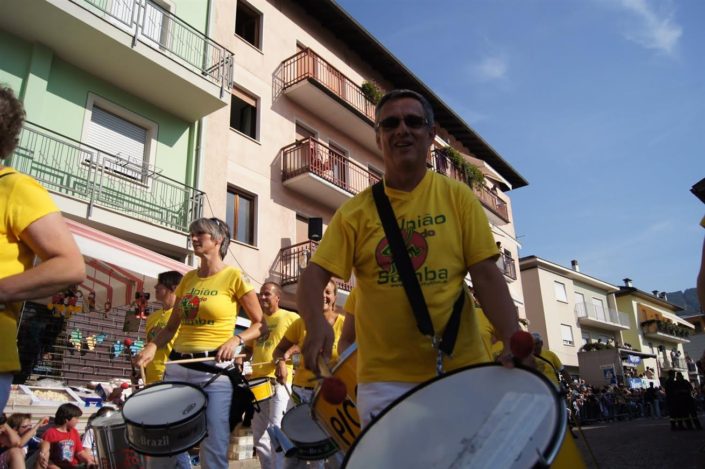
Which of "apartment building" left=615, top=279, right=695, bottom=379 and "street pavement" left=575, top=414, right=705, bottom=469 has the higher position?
"apartment building" left=615, top=279, right=695, bottom=379

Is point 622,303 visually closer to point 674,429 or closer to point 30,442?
point 674,429

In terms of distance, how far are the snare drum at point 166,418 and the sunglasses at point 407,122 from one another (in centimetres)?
232

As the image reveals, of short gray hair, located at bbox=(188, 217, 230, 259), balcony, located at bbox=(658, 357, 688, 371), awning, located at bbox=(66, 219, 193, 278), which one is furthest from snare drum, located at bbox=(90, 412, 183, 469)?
balcony, located at bbox=(658, 357, 688, 371)

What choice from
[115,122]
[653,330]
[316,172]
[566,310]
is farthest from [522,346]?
[653,330]

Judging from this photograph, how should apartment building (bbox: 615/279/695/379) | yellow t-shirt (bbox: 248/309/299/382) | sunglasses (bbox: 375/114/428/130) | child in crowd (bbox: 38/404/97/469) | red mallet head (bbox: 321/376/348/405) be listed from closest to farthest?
red mallet head (bbox: 321/376/348/405) < sunglasses (bbox: 375/114/428/130) < child in crowd (bbox: 38/404/97/469) < yellow t-shirt (bbox: 248/309/299/382) < apartment building (bbox: 615/279/695/379)

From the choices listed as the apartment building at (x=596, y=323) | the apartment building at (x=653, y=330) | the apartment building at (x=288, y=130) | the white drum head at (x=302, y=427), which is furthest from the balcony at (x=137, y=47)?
the apartment building at (x=653, y=330)

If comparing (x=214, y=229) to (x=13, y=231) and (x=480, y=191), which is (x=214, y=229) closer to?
(x=13, y=231)

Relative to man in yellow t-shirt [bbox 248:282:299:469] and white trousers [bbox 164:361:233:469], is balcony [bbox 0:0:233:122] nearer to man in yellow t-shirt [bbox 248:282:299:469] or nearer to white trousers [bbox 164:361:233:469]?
man in yellow t-shirt [bbox 248:282:299:469]

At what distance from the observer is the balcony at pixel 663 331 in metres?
49.2

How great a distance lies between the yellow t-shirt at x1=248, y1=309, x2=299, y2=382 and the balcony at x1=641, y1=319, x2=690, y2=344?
50.1m

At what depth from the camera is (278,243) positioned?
16.4m

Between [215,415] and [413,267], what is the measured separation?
2314 millimetres

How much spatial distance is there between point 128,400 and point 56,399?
5842mm

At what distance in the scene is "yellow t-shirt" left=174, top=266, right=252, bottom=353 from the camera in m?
4.37
